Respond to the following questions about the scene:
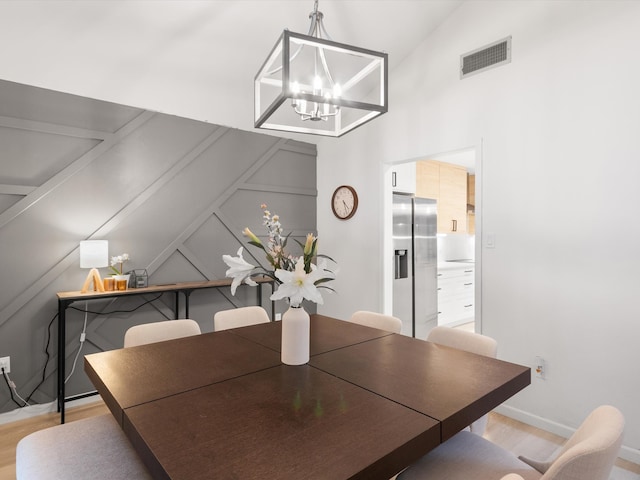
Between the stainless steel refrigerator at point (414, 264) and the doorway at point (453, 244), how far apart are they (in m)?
0.18

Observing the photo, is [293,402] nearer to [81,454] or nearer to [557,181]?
[81,454]

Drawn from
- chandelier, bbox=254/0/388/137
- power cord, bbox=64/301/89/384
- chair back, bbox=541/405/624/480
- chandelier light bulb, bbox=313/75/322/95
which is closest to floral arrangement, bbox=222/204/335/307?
chandelier, bbox=254/0/388/137

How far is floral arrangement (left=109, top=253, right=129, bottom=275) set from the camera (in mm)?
2982

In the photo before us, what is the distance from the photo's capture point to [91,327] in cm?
302

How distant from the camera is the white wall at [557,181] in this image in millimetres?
2238

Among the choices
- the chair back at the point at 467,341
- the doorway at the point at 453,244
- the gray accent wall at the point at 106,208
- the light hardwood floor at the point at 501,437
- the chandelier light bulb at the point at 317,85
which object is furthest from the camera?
the doorway at the point at 453,244

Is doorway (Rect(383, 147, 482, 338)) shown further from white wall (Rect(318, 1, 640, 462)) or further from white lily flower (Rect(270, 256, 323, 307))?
white lily flower (Rect(270, 256, 323, 307))

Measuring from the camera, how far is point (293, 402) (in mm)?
1179

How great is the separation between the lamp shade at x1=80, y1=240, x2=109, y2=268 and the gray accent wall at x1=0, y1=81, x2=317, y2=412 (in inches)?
9.8

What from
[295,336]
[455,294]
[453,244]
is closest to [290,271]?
[295,336]

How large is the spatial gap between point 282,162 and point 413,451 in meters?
3.61

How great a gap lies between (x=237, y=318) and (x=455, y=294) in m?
3.60

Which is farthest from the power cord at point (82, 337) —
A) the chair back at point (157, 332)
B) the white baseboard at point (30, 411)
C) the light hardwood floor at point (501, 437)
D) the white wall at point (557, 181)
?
the white wall at point (557, 181)

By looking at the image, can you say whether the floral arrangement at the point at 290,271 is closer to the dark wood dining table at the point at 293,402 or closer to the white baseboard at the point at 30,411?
the dark wood dining table at the point at 293,402
